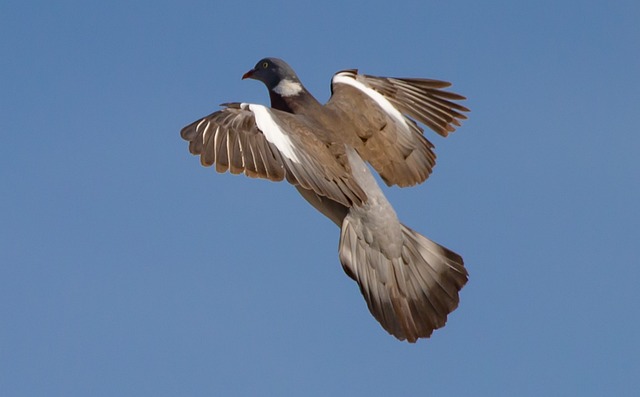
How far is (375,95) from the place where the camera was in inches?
391

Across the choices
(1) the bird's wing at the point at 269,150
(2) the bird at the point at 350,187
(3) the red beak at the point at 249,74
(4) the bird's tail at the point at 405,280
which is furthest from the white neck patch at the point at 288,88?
(4) the bird's tail at the point at 405,280

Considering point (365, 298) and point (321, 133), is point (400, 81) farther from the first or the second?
point (365, 298)

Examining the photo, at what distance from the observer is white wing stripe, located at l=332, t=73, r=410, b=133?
385 inches

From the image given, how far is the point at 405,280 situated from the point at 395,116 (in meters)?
1.95

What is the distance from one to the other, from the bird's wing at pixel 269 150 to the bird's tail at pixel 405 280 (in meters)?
0.35

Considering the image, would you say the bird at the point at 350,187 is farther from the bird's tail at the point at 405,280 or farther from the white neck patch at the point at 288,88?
the white neck patch at the point at 288,88

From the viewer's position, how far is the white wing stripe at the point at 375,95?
978 centimetres

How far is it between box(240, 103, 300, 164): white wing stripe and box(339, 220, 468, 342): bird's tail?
0.63 meters

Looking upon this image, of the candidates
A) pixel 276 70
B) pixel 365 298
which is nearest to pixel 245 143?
pixel 365 298

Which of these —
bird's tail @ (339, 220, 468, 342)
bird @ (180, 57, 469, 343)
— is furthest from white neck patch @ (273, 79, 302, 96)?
bird's tail @ (339, 220, 468, 342)

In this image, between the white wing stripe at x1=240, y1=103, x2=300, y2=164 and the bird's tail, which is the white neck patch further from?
the bird's tail

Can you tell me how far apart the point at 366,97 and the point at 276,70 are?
781 mm

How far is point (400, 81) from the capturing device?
34.1 feet

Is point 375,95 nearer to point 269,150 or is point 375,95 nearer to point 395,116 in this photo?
point 395,116
